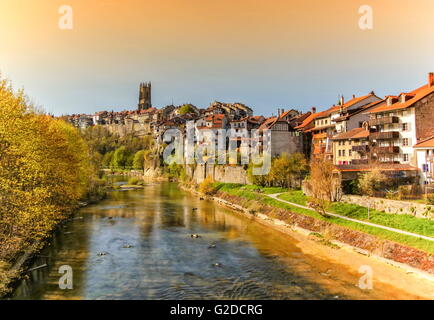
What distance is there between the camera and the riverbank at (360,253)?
1959 centimetres

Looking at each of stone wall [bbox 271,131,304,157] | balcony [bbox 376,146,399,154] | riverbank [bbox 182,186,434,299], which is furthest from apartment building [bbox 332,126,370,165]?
riverbank [bbox 182,186,434,299]

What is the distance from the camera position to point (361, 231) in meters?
27.1

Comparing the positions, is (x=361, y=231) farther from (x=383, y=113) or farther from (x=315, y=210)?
(x=383, y=113)

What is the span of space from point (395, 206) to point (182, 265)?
18.2 m

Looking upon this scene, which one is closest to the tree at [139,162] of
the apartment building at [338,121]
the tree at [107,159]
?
the tree at [107,159]

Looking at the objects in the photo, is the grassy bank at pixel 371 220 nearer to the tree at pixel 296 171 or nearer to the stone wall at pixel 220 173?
the tree at pixel 296 171

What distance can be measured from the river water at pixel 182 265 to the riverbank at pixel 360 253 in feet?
3.17

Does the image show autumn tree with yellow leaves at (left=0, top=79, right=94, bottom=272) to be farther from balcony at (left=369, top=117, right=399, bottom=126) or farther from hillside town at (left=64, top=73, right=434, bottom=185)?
balcony at (left=369, top=117, right=399, bottom=126)

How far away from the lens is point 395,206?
27.9 meters

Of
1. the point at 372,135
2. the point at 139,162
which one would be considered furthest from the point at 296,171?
the point at 139,162

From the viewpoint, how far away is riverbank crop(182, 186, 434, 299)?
771 inches

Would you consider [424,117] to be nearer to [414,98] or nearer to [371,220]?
[414,98]

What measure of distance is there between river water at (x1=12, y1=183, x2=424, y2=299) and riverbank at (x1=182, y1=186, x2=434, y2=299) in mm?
966
